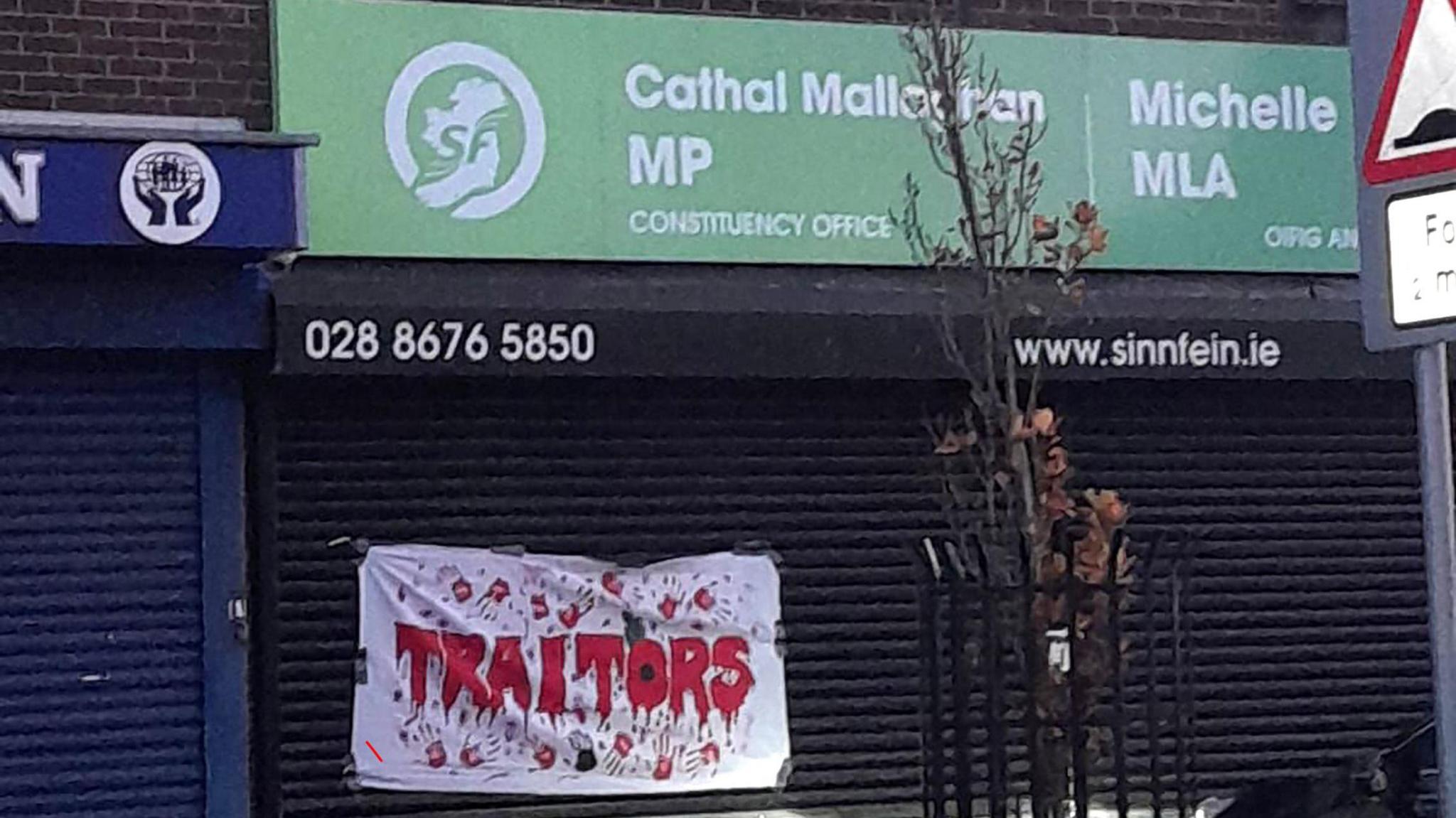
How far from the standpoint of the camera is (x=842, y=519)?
1123 cm

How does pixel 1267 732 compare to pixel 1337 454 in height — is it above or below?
below

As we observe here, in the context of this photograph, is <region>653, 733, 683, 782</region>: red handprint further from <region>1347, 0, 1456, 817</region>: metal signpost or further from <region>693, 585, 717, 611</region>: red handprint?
<region>1347, 0, 1456, 817</region>: metal signpost

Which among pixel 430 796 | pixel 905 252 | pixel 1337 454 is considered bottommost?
pixel 430 796

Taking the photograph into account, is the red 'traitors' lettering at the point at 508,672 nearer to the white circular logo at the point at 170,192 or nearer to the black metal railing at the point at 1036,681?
the white circular logo at the point at 170,192

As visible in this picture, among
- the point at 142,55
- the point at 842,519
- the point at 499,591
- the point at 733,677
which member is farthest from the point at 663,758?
the point at 142,55

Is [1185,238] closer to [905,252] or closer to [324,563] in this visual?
[905,252]

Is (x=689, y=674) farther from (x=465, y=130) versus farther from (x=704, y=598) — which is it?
(x=465, y=130)

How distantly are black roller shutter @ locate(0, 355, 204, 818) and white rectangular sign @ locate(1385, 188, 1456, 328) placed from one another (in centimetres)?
644

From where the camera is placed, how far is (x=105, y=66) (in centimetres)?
1015

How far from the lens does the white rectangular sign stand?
4801 millimetres

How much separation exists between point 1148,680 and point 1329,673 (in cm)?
545

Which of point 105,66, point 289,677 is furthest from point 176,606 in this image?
point 105,66

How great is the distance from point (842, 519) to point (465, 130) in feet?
8.38

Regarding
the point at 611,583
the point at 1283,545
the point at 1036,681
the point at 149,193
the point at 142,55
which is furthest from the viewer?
the point at 1283,545
